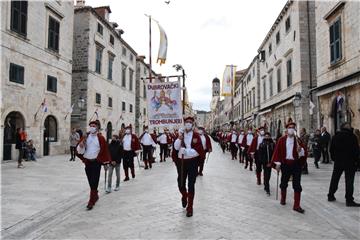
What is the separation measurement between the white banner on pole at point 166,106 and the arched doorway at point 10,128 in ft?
28.3

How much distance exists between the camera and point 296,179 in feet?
20.7

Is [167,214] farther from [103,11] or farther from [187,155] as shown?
[103,11]

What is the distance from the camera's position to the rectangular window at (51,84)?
19.4 m

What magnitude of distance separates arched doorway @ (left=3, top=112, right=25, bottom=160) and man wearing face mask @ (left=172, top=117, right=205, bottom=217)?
12742 mm

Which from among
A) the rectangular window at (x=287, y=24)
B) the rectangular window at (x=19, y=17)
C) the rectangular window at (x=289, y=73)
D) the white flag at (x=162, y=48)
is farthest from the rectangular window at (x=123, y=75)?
the rectangular window at (x=289, y=73)

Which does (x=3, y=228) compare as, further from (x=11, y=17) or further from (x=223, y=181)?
(x=11, y=17)

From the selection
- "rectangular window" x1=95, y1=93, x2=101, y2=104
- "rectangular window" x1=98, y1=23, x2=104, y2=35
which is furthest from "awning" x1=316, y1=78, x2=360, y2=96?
"rectangular window" x1=98, y1=23, x2=104, y2=35

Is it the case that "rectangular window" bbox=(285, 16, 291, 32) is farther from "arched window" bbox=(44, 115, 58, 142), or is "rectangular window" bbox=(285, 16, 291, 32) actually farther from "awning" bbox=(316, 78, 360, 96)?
"arched window" bbox=(44, 115, 58, 142)

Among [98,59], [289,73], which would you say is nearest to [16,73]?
[98,59]

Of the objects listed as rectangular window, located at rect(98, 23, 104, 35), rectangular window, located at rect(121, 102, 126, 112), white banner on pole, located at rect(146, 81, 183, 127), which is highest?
rectangular window, located at rect(98, 23, 104, 35)

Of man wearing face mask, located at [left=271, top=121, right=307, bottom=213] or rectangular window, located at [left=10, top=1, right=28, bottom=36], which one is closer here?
man wearing face mask, located at [left=271, top=121, right=307, bottom=213]

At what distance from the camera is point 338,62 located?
1418cm

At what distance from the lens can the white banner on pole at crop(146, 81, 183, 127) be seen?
38.4 feet

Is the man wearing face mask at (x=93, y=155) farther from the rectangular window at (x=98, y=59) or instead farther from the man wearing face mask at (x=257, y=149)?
the rectangular window at (x=98, y=59)
